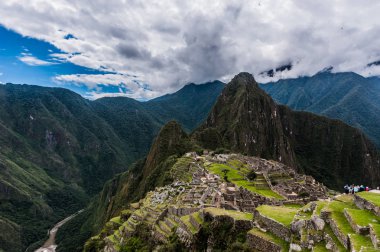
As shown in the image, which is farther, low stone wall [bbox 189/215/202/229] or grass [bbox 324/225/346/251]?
low stone wall [bbox 189/215/202/229]

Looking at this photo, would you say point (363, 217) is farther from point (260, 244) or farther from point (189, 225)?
point (189, 225)

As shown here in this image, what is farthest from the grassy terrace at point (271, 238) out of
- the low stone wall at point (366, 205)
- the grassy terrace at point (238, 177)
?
the grassy terrace at point (238, 177)

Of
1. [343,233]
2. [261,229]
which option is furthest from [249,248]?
[343,233]

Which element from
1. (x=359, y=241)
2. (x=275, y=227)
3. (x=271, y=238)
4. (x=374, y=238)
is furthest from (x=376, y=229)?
(x=275, y=227)

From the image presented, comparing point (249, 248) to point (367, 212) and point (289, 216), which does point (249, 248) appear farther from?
point (367, 212)

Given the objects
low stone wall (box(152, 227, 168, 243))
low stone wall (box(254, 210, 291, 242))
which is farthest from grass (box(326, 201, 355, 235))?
low stone wall (box(152, 227, 168, 243))

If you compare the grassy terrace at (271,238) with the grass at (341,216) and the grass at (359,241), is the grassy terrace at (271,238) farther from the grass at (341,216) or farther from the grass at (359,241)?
the grass at (359,241)

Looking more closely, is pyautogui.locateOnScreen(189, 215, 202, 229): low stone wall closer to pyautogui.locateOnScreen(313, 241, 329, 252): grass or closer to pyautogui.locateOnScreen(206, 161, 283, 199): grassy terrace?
pyautogui.locateOnScreen(313, 241, 329, 252): grass
